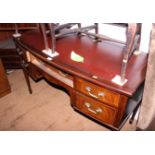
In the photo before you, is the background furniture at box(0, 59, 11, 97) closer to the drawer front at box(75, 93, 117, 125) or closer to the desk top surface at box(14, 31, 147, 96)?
the desk top surface at box(14, 31, 147, 96)

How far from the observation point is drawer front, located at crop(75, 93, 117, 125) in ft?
3.78

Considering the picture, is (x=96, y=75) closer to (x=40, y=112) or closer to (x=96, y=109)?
(x=96, y=109)

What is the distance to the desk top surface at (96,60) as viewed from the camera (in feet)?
3.40

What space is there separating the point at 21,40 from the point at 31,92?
855mm

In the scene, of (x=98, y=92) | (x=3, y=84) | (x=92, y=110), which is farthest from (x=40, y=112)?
(x=98, y=92)

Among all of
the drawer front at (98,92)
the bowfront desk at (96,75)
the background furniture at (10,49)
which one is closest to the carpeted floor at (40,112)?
the background furniture at (10,49)

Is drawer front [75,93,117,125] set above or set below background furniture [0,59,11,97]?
above

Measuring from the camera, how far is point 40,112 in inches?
77.6

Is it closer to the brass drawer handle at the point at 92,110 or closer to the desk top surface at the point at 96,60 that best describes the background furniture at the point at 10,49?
the desk top surface at the point at 96,60

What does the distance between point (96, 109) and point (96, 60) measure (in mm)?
373

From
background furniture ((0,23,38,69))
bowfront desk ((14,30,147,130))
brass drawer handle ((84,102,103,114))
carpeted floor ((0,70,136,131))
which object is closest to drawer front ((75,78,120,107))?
bowfront desk ((14,30,147,130))
